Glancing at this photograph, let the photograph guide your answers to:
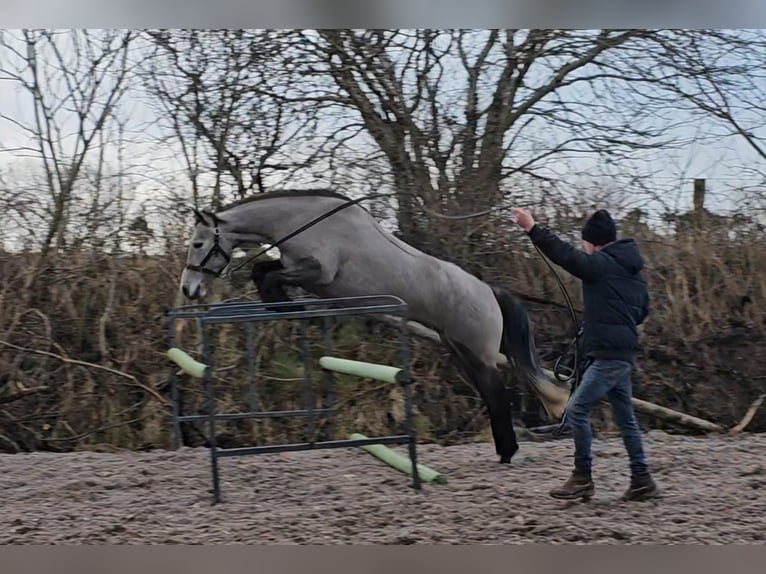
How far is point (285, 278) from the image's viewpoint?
13.5 ft

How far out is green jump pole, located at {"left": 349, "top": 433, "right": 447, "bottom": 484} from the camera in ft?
13.0

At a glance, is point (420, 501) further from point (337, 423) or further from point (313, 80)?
point (313, 80)

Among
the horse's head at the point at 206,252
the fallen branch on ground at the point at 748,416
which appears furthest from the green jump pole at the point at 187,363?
the fallen branch on ground at the point at 748,416

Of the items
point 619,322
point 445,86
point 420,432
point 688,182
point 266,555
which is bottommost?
point 266,555

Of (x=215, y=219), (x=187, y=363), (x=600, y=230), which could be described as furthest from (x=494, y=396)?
(x=215, y=219)

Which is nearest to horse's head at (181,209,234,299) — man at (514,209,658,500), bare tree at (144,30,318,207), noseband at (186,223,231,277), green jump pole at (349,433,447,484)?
noseband at (186,223,231,277)

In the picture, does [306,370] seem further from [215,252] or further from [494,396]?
[494,396]

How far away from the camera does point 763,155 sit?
4.23 metres

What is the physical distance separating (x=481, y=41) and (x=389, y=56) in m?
0.39

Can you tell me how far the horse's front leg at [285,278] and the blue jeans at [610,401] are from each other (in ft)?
3.86

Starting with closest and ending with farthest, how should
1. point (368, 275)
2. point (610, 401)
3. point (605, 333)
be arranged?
point (605, 333) → point (610, 401) → point (368, 275)

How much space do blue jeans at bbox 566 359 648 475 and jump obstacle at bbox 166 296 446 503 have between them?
1.90 ft

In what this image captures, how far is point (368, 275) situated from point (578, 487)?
1204 millimetres

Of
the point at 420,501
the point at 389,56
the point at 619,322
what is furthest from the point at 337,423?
the point at 389,56
